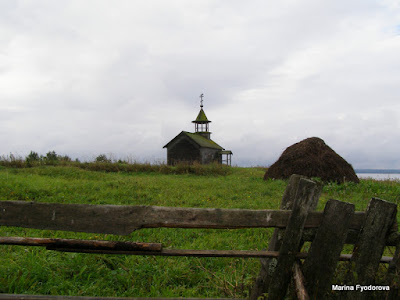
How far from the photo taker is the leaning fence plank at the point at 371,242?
8.96ft

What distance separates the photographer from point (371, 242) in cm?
278

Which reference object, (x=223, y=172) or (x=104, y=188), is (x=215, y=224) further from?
(x=223, y=172)

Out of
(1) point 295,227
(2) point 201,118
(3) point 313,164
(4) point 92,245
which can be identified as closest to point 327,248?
(1) point 295,227

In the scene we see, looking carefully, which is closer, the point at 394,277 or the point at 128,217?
the point at 128,217

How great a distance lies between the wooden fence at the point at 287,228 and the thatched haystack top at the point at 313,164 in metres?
10.5

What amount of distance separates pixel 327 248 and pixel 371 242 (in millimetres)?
437

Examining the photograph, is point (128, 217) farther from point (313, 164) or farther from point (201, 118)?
point (201, 118)

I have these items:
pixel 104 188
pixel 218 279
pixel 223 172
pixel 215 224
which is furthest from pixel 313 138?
pixel 215 224

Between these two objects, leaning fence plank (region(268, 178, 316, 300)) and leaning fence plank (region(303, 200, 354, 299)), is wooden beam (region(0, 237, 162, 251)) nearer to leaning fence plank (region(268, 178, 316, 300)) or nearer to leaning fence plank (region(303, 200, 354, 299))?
leaning fence plank (region(268, 178, 316, 300))

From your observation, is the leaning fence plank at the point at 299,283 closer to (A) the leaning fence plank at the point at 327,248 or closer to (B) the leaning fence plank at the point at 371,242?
(A) the leaning fence plank at the point at 327,248

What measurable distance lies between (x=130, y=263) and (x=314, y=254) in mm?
2613

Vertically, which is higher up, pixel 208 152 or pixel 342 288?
pixel 208 152

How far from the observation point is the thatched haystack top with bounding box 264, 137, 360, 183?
13.0 metres

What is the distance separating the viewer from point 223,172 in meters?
20.4
